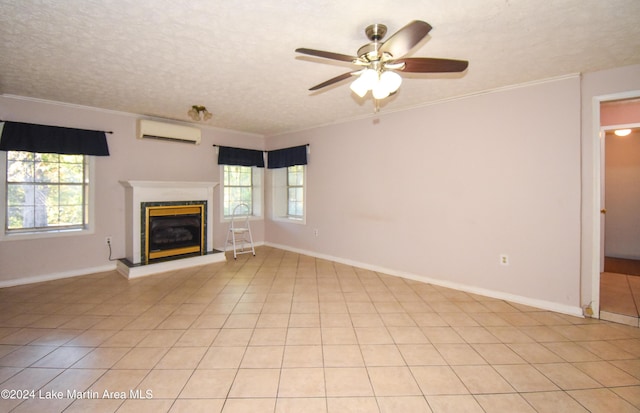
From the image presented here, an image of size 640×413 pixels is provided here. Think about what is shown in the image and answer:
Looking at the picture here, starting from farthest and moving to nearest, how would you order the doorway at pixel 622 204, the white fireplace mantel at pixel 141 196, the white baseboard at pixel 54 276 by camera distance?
the doorway at pixel 622 204 < the white fireplace mantel at pixel 141 196 < the white baseboard at pixel 54 276

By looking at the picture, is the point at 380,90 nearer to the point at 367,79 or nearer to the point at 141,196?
the point at 367,79

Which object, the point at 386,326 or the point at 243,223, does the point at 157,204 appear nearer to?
the point at 243,223

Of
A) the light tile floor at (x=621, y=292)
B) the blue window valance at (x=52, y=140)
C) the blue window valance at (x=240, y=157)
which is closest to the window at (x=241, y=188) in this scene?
the blue window valance at (x=240, y=157)

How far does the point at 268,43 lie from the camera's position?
2197 mm

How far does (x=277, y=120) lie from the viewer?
184 inches

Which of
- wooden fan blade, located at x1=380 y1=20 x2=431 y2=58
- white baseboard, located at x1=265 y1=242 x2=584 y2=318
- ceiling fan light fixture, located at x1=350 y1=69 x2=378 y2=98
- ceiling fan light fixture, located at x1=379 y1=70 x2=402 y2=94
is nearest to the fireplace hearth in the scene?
white baseboard, located at x1=265 y1=242 x2=584 y2=318

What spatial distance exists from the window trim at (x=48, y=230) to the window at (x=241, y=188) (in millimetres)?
2080

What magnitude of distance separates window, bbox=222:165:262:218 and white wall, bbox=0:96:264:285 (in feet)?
1.40

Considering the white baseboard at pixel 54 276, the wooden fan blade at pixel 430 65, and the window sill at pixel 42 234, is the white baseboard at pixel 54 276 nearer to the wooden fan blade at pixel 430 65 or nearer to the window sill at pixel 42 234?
the window sill at pixel 42 234

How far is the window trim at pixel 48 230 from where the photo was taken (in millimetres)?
3436

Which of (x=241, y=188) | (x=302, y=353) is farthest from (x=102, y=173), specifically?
(x=302, y=353)

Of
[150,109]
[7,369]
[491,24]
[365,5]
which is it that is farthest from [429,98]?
[7,369]

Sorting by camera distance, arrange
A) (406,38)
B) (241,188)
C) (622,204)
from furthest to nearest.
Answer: (241,188), (622,204), (406,38)

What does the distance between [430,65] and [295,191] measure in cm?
414
